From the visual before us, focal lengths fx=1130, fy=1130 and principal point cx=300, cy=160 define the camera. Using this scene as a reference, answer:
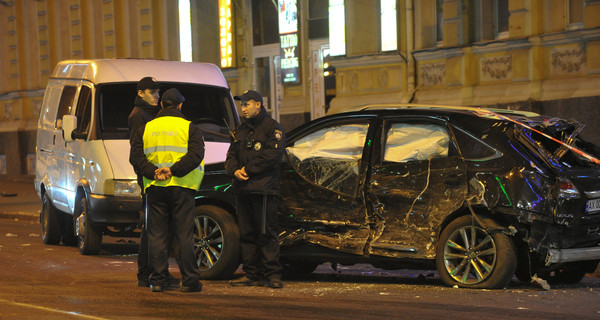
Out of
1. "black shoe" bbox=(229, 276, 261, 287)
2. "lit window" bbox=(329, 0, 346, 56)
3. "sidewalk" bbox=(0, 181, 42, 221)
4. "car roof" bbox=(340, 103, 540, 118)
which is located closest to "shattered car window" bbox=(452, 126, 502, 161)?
"car roof" bbox=(340, 103, 540, 118)

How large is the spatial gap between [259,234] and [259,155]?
0.70 meters

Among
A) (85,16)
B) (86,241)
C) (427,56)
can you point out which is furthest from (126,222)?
(85,16)

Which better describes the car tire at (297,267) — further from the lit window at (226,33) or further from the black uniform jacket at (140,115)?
the lit window at (226,33)

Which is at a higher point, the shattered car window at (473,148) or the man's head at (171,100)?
the man's head at (171,100)

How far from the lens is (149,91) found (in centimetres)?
1015

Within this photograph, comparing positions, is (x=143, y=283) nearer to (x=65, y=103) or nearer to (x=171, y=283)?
(x=171, y=283)

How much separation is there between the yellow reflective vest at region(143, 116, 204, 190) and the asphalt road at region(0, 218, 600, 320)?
0.95m

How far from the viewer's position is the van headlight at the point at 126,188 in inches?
497

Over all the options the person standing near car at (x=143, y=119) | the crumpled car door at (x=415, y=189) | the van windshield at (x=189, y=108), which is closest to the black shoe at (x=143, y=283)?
the person standing near car at (x=143, y=119)

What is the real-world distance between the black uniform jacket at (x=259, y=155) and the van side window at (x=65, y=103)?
495 centimetres

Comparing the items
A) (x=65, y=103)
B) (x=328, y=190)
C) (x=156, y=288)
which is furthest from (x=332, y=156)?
(x=65, y=103)

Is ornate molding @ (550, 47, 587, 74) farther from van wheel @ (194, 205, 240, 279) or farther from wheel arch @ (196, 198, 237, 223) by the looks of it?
van wheel @ (194, 205, 240, 279)

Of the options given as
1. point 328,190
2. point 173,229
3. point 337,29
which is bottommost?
point 173,229

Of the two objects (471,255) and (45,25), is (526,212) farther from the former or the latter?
(45,25)
